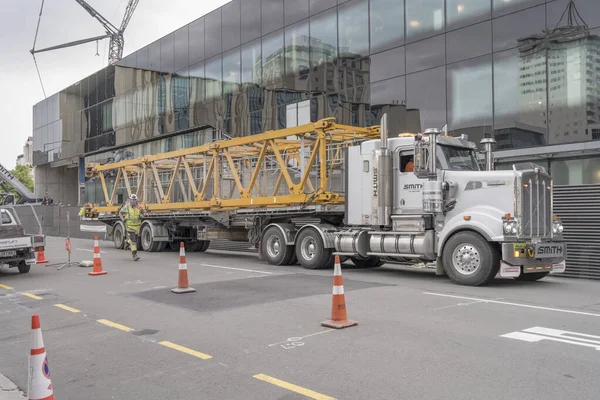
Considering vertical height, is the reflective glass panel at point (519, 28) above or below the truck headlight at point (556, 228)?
above

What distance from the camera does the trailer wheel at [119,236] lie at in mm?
22469

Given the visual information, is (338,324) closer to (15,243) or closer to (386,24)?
(15,243)

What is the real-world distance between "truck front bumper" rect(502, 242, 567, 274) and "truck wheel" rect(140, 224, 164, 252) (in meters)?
13.8

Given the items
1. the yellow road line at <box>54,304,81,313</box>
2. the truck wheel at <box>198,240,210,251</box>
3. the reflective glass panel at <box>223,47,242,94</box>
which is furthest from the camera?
the reflective glass panel at <box>223,47,242,94</box>

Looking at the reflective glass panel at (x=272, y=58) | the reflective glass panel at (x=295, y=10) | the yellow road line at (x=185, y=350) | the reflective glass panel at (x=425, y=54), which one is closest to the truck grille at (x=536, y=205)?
the yellow road line at (x=185, y=350)

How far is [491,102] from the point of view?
54.7 ft

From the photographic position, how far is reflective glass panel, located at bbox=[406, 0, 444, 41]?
18000 millimetres

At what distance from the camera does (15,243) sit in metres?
13.0

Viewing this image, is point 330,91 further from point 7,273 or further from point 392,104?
point 7,273

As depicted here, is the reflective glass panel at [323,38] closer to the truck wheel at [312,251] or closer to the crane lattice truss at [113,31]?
the truck wheel at [312,251]

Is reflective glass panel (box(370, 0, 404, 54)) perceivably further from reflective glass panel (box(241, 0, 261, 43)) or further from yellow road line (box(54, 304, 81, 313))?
yellow road line (box(54, 304, 81, 313))

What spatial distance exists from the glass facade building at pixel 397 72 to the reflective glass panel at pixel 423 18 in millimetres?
41

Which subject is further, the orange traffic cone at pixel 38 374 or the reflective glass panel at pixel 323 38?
the reflective glass panel at pixel 323 38

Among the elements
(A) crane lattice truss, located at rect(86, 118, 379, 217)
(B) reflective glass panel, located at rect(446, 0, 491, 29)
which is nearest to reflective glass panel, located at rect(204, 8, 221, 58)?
(A) crane lattice truss, located at rect(86, 118, 379, 217)
